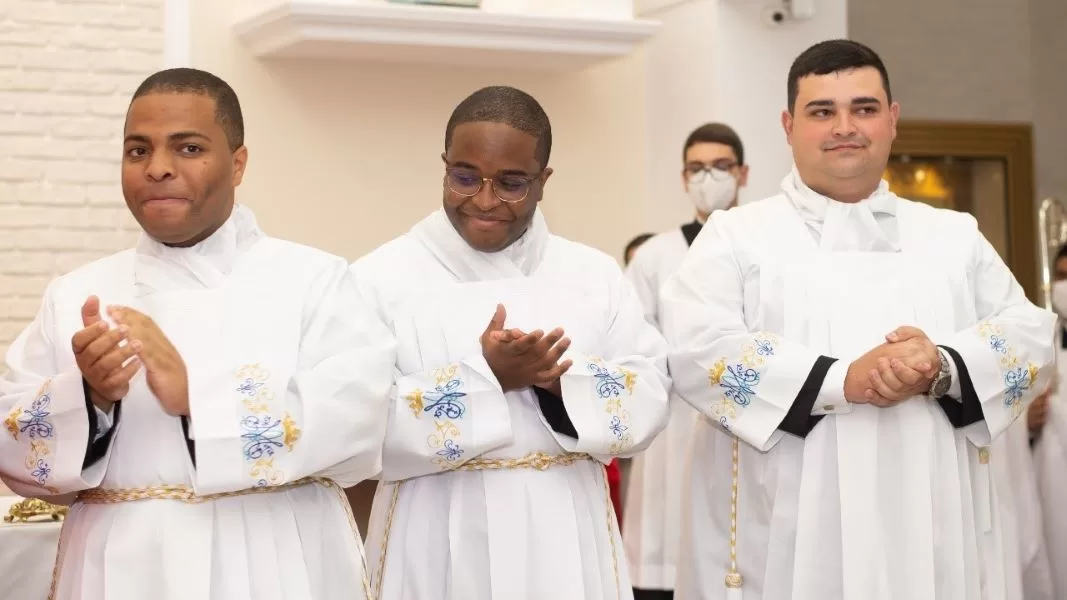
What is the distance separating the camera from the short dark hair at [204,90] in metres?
3.32

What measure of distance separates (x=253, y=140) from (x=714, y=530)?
11.5 ft

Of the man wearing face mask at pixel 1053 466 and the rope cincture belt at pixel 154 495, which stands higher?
the rope cincture belt at pixel 154 495

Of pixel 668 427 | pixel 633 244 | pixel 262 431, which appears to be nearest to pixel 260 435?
pixel 262 431

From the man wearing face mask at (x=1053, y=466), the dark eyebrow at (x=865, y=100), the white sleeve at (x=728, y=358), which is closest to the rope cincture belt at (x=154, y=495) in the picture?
the white sleeve at (x=728, y=358)

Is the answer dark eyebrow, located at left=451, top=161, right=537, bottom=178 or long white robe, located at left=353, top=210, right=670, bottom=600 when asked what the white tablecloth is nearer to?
long white robe, located at left=353, top=210, right=670, bottom=600

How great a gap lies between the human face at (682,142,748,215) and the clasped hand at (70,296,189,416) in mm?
3577

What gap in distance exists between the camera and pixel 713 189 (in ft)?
20.6

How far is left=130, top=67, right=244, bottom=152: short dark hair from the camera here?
3318 mm

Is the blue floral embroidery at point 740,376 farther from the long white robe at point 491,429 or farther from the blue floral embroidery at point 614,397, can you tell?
the blue floral embroidery at point 614,397

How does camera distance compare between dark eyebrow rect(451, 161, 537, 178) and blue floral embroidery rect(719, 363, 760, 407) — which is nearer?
dark eyebrow rect(451, 161, 537, 178)

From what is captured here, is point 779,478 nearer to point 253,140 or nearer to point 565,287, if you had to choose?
point 565,287

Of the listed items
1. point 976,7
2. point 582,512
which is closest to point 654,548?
point 582,512

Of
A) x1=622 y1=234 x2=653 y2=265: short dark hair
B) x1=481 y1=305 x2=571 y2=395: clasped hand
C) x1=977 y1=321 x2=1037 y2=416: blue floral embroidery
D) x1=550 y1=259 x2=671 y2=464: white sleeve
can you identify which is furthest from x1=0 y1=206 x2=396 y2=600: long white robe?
x1=622 y1=234 x2=653 y2=265: short dark hair

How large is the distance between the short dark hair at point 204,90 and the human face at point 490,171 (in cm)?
54
